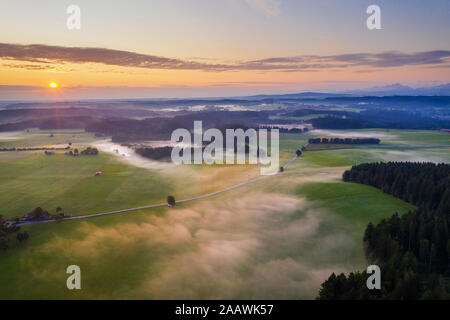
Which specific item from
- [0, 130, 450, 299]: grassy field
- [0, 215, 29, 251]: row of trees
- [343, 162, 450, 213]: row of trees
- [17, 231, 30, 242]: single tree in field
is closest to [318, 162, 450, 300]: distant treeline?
[343, 162, 450, 213]: row of trees

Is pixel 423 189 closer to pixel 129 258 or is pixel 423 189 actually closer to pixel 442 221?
pixel 442 221

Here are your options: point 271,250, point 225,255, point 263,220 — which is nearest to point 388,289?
point 271,250

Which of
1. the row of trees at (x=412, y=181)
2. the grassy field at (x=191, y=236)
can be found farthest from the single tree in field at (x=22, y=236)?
the row of trees at (x=412, y=181)

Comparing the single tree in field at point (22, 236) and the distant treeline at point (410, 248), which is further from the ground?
the distant treeline at point (410, 248)

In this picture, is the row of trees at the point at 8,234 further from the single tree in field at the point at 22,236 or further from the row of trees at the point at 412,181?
the row of trees at the point at 412,181

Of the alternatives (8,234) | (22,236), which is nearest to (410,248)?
(22,236)

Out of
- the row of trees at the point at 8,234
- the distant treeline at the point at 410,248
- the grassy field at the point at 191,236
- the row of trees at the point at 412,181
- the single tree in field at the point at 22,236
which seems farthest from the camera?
the row of trees at the point at 412,181
